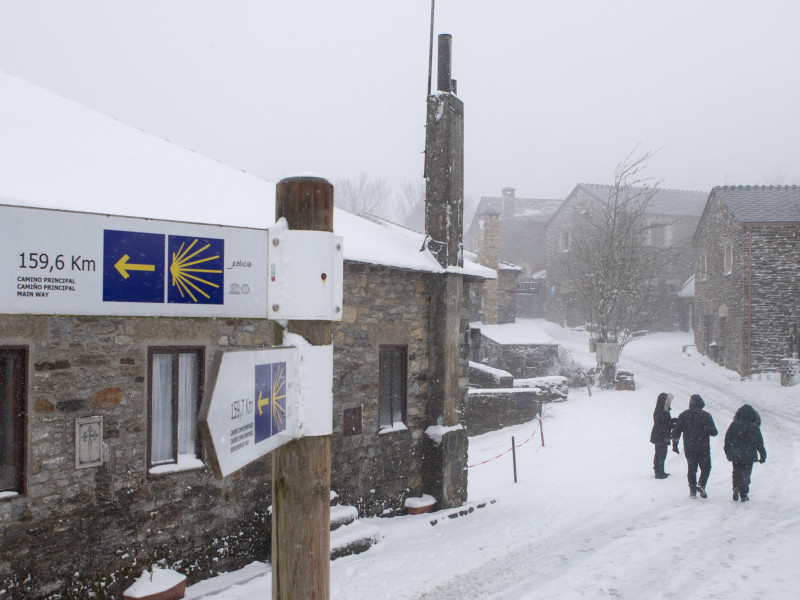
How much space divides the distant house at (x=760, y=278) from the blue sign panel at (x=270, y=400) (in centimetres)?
2334

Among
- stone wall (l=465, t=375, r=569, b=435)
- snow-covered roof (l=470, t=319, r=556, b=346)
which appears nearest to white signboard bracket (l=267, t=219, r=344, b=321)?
stone wall (l=465, t=375, r=569, b=435)

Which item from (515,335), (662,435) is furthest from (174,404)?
(515,335)

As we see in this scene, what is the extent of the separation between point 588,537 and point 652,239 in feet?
116

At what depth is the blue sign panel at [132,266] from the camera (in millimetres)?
2143

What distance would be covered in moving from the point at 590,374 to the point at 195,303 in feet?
67.1

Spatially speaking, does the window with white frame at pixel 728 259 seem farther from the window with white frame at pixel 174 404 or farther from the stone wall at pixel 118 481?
the window with white frame at pixel 174 404

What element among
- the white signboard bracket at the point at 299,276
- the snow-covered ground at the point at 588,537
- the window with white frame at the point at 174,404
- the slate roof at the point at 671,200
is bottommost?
the snow-covered ground at the point at 588,537

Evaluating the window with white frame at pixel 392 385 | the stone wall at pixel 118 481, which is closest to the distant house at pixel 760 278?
the window with white frame at pixel 392 385

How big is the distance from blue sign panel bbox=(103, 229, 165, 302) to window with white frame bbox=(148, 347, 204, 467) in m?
4.31

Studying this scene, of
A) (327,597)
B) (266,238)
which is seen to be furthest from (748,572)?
(266,238)

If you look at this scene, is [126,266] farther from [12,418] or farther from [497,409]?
[497,409]

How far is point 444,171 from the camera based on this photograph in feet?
31.6

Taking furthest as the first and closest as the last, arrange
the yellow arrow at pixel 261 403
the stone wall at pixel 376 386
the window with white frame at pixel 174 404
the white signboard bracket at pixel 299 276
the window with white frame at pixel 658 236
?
the window with white frame at pixel 658 236 → the stone wall at pixel 376 386 → the window with white frame at pixel 174 404 → the white signboard bracket at pixel 299 276 → the yellow arrow at pixel 261 403

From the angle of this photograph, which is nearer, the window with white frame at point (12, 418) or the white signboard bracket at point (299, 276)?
the white signboard bracket at point (299, 276)
